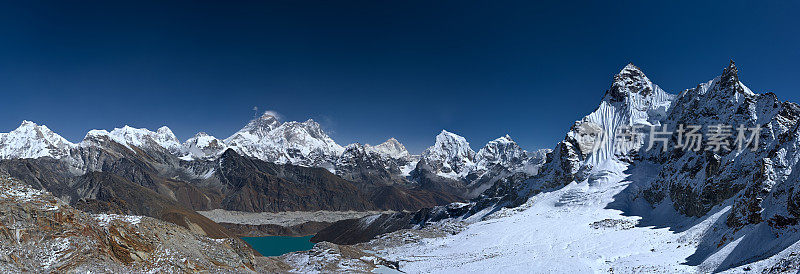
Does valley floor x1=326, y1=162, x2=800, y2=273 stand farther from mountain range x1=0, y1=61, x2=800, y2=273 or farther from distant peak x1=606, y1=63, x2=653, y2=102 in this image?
distant peak x1=606, y1=63, x2=653, y2=102

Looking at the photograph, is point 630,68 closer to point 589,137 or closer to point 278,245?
point 589,137

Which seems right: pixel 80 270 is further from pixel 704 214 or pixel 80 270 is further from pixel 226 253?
pixel 704 214

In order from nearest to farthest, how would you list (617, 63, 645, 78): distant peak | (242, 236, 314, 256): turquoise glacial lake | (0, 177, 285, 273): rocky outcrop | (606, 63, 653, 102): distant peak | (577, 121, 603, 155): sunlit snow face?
1. (0, 177, 285, 273): rocky outcrop
2. (577, 121, 603, 155): sunlit snow face
3. (606, 63, 653, 102): distant peak
4. (617, 63, 645, 78): distant peak
5. (242, 236, 314, 256): turquoise glacial lake

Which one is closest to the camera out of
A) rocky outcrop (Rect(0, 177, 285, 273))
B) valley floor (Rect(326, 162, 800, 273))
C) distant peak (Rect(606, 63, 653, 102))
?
rocky outcrop (Rect(0, 177, 285, 273))

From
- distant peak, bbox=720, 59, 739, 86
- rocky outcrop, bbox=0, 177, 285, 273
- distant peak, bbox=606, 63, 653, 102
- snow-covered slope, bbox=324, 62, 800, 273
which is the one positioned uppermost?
distant peak, bbox=606, 63, 653, 102

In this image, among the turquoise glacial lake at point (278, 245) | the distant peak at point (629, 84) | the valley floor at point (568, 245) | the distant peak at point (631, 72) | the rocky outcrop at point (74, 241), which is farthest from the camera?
the turquoise glacial lake at point (278, 245)

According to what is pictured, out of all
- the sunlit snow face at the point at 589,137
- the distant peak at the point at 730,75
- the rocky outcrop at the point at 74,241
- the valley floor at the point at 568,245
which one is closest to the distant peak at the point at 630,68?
the sunlit snow face at the point at 589,137

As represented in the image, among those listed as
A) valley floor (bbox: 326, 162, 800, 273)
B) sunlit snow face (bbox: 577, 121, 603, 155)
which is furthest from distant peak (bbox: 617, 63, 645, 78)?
valley floor (bbox: 326, 162, 800, 273)

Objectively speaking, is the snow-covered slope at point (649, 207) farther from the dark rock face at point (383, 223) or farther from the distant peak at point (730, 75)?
Result: the dark rock face at point (383, 223)

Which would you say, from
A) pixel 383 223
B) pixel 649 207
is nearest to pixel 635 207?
pixel 649 207

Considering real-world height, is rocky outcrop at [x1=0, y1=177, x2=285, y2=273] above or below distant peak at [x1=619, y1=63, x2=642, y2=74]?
below
